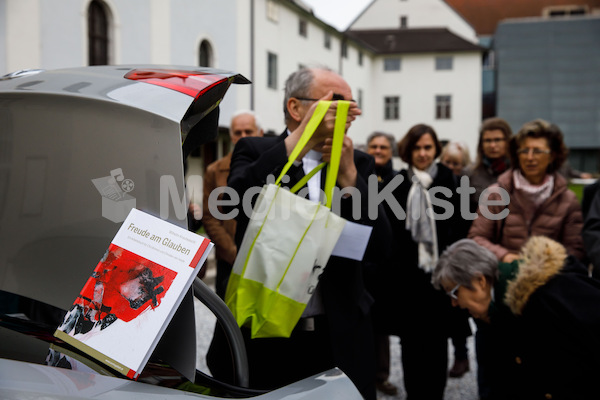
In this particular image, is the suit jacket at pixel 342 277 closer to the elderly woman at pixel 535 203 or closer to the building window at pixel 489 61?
the elderly woman at pixel 535 203

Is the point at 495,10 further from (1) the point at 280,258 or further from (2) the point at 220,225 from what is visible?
(1) the point at 280,258

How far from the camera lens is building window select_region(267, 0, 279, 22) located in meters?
20.6

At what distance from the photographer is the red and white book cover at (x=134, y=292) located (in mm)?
1024

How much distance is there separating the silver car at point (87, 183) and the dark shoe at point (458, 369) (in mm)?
3457

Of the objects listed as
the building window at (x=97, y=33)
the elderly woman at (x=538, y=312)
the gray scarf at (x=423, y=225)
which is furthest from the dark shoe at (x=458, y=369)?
the building window at (x=97, y=33)

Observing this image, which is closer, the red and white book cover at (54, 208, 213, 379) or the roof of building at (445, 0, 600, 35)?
the red and white book cover at (54, 208, 213, 379)

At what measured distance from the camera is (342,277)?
6.49 ft

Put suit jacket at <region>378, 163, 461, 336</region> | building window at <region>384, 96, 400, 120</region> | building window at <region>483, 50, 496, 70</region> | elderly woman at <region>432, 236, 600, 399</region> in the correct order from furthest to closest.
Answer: building window at <region>483, 50, 496, 70</region> < building window at <region>384, 96, 400, 120</region> < suit jacket at <region>378, 163, 461, 336</region> < elderly woman at <region>432, 236, 600, 399</region>

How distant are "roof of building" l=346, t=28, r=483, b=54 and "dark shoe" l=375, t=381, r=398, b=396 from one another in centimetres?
3057

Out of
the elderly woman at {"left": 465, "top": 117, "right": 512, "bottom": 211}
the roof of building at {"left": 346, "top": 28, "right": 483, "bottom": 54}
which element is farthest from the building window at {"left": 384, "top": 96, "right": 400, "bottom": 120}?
the elderly woman at {"left": 465, "top": 117, "right": 512, "bottom": 211}

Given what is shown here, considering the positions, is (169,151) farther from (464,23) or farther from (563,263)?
(464,23)

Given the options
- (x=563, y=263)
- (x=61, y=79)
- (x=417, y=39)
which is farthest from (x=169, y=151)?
(x=417, y=39)

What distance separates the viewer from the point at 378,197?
206cm

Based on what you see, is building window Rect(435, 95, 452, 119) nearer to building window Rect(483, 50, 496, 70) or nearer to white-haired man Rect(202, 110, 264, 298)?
building window Rect(483, 50, 496, 70)
